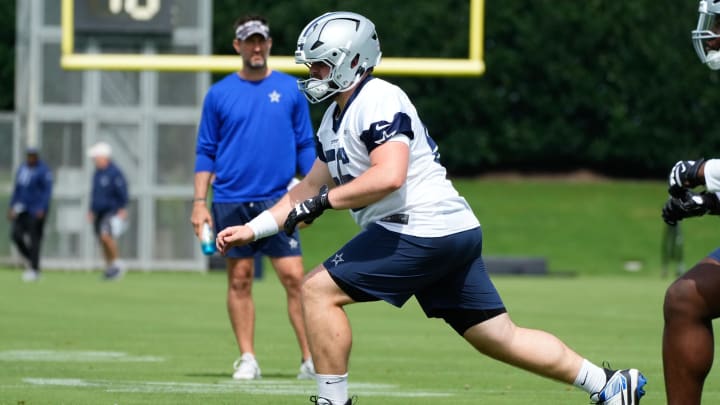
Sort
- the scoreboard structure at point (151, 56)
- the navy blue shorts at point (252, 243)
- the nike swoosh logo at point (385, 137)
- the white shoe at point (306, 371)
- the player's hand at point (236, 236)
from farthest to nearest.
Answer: the scoreboard structure at point (151, 56), the navy blue shorts at point (252, 243), the white shoe at point (306, 371), the player's hand at point (236, 236), the nike swoosh logo at point (385, 137)

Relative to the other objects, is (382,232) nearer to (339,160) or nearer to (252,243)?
(339,160)

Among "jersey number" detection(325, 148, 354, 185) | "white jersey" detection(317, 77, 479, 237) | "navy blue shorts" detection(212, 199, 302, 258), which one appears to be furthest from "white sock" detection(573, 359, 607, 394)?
"navy blue shorts" detection(212, 199, 302, 258)

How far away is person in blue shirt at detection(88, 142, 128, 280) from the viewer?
25375 millimetres

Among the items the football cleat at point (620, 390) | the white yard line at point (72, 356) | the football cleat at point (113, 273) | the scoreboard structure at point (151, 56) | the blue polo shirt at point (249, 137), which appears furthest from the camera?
the football cleat at point (113, 273)

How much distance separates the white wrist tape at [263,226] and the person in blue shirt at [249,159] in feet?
9.39

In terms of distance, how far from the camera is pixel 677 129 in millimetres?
44625

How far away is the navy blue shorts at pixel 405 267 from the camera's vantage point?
6.78 metres

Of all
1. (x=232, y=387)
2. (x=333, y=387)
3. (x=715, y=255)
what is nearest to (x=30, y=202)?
(x=232, y=387)

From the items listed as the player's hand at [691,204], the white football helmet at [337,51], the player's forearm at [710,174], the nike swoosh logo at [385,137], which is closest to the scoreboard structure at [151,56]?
the white football helmet at [337,51]

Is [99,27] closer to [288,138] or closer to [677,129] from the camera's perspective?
[288,138]

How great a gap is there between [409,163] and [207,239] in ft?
10.1

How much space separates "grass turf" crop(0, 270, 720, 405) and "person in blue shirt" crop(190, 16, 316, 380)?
21.1 inches

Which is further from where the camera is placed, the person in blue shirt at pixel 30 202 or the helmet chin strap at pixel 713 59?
the person in blue shirt at pixel 30 202

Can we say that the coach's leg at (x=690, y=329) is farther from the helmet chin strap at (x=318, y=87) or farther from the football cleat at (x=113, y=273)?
the football cleat at (x=113, y=273)
